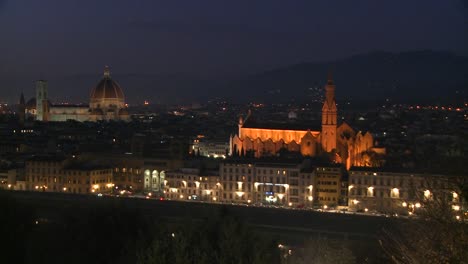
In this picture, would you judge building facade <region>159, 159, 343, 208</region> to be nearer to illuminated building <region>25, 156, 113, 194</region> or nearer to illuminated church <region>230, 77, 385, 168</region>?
illuminated building <region>25, 156, 113, 194</region>

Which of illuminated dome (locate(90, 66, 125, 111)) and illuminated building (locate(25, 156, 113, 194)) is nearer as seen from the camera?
illuminated building (locate(25, 156, 113, 194))

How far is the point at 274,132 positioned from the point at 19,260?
66.3ft

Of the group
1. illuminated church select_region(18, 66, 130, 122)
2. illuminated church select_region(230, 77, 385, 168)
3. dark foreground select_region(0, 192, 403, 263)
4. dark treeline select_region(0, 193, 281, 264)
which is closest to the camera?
dark foreground select_region(0, 192, 403, 263)

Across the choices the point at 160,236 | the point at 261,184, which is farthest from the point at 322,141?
the point at 160,236

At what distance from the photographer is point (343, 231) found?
61.6 feet

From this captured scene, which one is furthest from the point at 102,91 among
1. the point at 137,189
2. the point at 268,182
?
the point at 268,182

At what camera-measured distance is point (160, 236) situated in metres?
11.1

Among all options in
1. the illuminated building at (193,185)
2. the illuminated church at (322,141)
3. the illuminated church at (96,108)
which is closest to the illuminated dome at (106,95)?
the illuminated church at (96,108)

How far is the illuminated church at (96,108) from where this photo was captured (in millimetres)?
64750

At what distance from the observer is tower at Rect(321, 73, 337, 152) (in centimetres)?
2991

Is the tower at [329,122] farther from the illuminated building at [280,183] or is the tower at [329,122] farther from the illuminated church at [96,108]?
the illuminated church at [96,108]

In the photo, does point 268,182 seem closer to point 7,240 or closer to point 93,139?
point 7,240

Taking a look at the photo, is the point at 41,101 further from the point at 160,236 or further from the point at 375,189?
the point at 160,236

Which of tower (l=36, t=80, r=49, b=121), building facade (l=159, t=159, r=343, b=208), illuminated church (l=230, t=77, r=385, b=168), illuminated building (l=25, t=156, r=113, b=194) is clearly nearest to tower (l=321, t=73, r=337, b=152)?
illuminated church (l=230, t=77, r=385, b=168)
